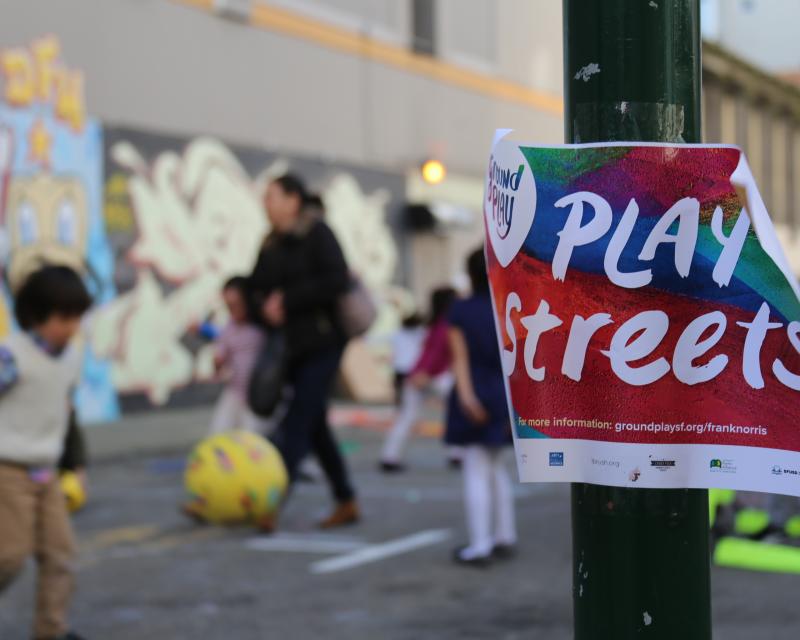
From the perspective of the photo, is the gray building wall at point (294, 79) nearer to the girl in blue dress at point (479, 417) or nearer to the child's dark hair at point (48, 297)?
the girl in blue dress at point (479, 417)

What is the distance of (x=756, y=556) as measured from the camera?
637 centimetres

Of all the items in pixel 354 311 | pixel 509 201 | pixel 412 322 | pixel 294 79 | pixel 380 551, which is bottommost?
pixel 380 551

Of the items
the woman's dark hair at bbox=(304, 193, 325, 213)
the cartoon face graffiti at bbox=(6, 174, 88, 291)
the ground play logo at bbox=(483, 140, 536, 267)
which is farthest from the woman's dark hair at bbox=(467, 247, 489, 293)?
the cartoon face graffiti at bbox=(6, 174, 88, 291)

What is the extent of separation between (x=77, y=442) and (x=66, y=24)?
9466 mm

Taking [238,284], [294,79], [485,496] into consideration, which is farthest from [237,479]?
[294,79]

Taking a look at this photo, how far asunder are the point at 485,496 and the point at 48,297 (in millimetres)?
2899

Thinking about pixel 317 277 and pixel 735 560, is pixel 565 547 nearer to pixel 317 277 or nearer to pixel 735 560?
pixel 735 560

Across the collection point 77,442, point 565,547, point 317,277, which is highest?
point 317,277

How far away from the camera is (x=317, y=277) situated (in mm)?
7555

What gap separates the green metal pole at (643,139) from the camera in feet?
7.65

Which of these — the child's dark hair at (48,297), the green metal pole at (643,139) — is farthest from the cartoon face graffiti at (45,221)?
the green metal pole at (643,139)

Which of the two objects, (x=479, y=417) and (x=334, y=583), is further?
(x=479, y=417)

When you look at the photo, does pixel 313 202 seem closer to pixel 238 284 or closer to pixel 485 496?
pixel 238 284

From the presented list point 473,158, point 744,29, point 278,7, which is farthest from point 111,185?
point 744,29
